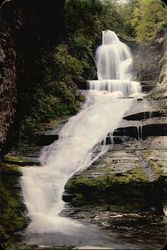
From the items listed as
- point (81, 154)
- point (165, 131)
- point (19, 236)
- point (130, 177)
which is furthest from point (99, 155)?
point (19, 236)

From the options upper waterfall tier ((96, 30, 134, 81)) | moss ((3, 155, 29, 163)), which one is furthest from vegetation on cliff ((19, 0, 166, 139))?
moss ((3, 155, 29, 163))

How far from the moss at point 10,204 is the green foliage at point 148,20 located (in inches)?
181

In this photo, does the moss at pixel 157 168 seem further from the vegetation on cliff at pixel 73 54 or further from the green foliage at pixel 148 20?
the green foliage at pixel 148 20

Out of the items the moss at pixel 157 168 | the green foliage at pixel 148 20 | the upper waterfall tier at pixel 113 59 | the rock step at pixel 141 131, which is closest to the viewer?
the moss at pixel 157 168

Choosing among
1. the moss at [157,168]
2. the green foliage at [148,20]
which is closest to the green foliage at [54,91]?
the green foliage at [148,20]

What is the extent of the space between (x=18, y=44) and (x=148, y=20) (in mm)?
5826

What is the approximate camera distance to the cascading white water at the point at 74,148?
591 centimetres

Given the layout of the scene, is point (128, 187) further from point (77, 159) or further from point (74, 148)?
point (74, 148)

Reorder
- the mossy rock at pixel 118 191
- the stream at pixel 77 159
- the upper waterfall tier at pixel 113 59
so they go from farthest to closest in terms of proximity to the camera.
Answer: the upper waterfall tier at pixel 113 59 < the mossy rock at pixel 118 191 < the stream at pixel 77 159

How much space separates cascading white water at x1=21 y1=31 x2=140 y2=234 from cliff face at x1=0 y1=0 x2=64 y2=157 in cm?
91

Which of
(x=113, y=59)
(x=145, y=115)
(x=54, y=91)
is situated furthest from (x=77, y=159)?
(x=113, y=59)

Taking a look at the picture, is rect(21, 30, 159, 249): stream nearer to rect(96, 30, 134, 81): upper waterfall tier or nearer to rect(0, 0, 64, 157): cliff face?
rect(96, 30, 134, 81): upper waterfall tier

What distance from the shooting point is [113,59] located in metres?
13.0

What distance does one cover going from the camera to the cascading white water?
5907 millimetres
